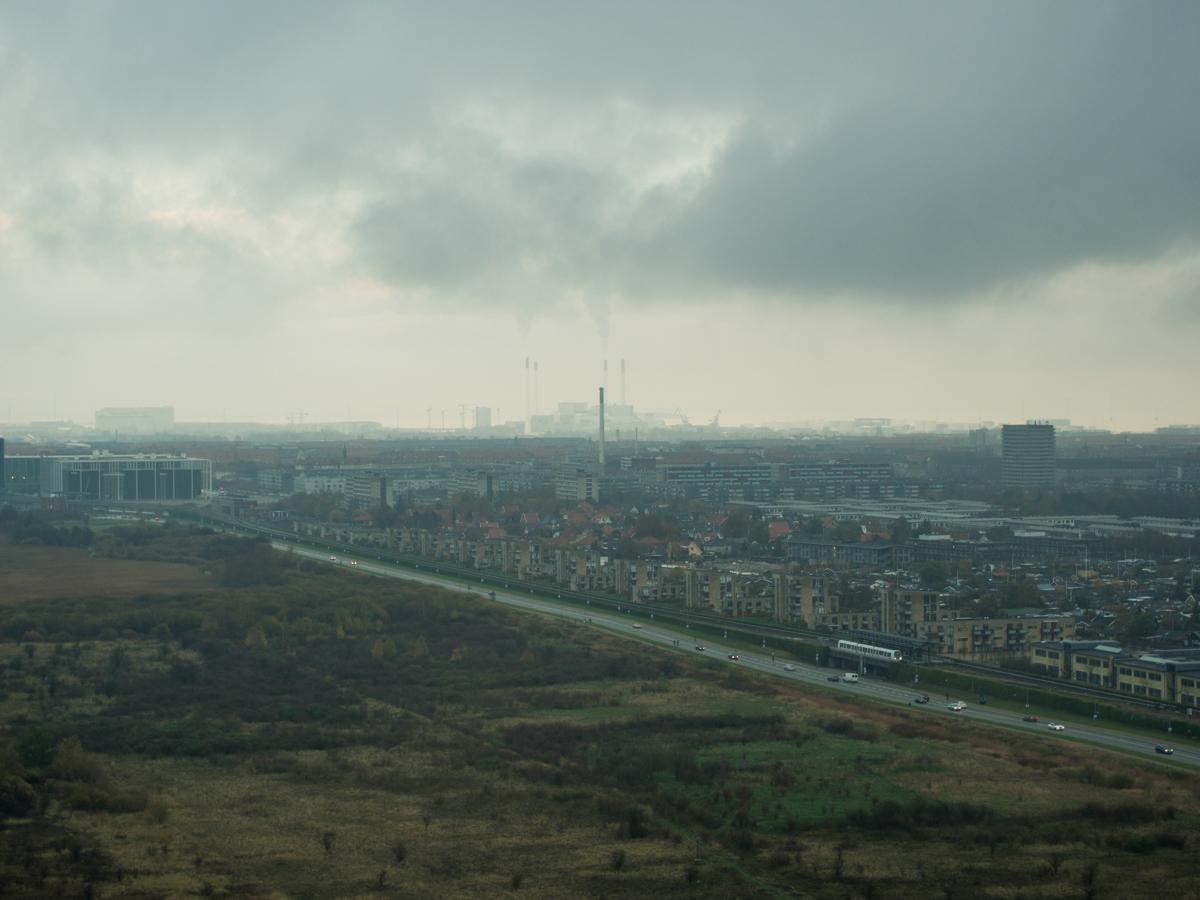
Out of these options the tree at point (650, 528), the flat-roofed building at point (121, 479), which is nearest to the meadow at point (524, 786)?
the tree at point (650, 528)

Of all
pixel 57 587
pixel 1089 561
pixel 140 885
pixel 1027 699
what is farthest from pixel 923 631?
pixel 57 587

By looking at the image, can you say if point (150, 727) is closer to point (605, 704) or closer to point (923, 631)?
point (605, 704)

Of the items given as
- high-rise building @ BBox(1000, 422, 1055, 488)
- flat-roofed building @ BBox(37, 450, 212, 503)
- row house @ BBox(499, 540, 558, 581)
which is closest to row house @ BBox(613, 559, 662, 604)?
row house @ BBox(499, 540, 558, 581)

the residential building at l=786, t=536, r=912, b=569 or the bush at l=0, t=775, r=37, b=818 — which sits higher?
the residential building at l=786, t=536, r=912, b=569

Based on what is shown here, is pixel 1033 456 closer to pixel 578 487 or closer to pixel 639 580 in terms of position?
pixel 578 487

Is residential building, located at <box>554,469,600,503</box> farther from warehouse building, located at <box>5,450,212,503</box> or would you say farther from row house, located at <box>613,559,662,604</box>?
row house, located at <box>613,559,662,604</box>

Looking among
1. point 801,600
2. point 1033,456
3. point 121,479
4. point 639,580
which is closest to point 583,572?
point 639,580
